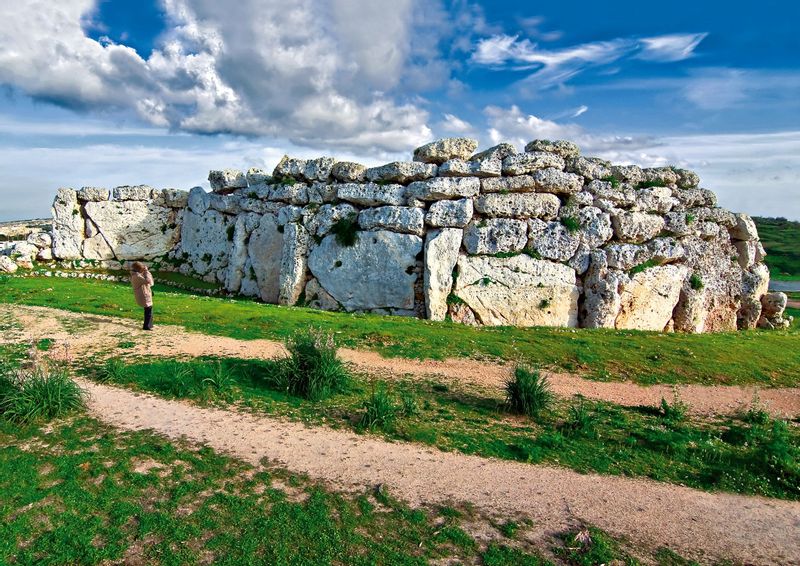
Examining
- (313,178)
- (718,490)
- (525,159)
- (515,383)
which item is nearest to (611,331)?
(525,159)

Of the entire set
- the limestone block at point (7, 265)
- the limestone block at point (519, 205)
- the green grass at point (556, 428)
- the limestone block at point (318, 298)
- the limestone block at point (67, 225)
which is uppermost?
the limestone block at point (519, 205)

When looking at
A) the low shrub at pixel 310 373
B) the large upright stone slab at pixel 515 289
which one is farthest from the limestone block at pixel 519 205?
the low shrub at pixel 310 373

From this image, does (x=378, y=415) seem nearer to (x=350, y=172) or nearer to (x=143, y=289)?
(x=143, y=289)

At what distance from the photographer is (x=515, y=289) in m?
23.3

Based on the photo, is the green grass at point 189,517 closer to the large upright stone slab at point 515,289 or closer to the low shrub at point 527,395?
the low shrub at point 527,395

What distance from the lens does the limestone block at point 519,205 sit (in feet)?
78.0

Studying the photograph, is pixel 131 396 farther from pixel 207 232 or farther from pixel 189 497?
pixel 207 232

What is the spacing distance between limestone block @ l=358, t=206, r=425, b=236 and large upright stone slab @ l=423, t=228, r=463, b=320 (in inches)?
40.6

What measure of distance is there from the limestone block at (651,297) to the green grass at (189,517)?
18.9 m

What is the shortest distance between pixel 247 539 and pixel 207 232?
27.7 metres

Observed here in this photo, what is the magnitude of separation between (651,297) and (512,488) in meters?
18.5

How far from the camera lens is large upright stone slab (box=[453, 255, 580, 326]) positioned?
2330 cm

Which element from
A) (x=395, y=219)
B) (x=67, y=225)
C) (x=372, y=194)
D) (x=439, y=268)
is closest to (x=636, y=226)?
(x=439, y=268)

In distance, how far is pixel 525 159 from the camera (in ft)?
79.3
